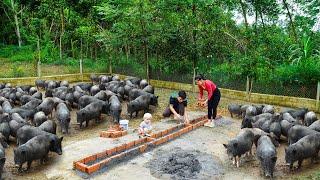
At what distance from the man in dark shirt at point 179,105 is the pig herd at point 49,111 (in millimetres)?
1707

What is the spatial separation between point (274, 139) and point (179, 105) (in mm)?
3183

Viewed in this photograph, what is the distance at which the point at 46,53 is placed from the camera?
1060 inches

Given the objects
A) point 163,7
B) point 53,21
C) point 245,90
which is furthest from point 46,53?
point 245,90

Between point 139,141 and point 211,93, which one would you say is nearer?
point 139,141

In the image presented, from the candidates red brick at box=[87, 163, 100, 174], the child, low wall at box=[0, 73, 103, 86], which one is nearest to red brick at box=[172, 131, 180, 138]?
the child

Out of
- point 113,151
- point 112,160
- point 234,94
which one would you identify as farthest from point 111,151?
point 234,94

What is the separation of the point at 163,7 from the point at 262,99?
6119mm

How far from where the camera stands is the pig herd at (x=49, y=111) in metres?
8.87

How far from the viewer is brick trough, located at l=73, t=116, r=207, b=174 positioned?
8.12 m

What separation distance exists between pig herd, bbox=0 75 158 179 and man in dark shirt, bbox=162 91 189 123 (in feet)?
5.60

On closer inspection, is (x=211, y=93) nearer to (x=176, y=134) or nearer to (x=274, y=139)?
(x=176, y=134)

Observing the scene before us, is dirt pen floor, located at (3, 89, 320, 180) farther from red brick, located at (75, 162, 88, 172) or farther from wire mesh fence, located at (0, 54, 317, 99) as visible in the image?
wire mesh fence, located at (0, 54, 317, 99)

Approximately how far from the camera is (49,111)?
42.2ft

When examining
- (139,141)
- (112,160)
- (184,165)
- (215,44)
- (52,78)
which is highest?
(215,44)
